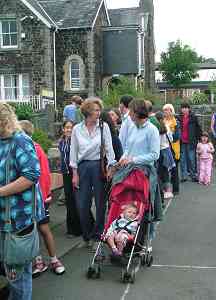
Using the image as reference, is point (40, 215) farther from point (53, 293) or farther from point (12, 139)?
point (53, 293)

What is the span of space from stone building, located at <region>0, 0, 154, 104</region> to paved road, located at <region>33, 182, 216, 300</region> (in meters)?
23.2

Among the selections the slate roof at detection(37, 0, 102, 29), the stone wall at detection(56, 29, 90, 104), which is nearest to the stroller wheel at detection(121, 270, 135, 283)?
the stone wall at detection(56, 29, 90, 104)

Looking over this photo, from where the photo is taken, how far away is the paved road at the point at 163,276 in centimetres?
543

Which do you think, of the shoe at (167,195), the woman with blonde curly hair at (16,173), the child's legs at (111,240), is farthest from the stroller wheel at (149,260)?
the shoe at (167,195)

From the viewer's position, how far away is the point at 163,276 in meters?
5.99

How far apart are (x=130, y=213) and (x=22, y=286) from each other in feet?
6.44

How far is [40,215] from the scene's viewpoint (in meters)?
4.68

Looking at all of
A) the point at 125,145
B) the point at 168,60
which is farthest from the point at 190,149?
the point at 168,60

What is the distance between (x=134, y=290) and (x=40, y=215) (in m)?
1.48

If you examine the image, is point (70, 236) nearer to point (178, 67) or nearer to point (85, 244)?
point (85, 244)

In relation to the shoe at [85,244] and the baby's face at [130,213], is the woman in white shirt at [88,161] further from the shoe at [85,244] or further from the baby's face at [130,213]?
the baby's face at [130,213]

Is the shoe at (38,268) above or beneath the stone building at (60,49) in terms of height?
beneath

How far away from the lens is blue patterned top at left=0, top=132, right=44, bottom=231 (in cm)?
429

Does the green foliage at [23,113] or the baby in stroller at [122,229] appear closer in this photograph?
the baby in stroller at [122,229]
